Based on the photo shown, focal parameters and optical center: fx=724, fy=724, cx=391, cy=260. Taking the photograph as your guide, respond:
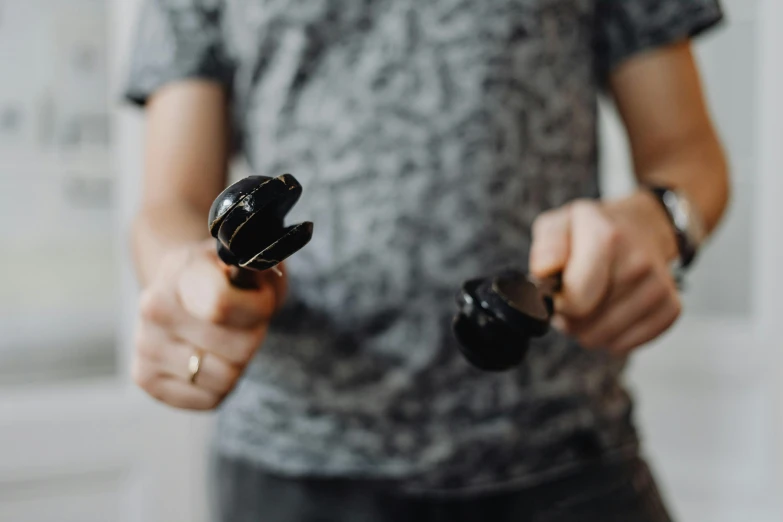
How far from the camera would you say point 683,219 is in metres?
0.45

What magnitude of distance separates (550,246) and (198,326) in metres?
0.18

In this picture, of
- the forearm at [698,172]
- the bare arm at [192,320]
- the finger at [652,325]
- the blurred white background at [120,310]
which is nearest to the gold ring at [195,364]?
the bare arm at [192,320]

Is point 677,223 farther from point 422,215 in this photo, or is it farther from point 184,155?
point 184,155

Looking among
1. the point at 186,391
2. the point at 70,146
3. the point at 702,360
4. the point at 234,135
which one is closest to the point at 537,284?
the point at 186,391

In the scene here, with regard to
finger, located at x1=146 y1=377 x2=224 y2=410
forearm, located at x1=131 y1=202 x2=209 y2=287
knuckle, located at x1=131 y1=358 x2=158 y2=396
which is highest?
forearm, located at x1=131 y1=202 x2=209 y2=287

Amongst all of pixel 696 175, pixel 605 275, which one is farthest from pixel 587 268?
pixel 696 175

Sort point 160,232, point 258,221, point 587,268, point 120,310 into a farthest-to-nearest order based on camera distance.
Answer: point 120,310, point 160,232, point 587,268, point 258,221

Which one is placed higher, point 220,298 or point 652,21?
point 652,21

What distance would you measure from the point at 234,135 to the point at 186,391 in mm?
295

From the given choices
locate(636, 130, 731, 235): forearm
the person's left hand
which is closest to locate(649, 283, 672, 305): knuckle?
the person's left hand

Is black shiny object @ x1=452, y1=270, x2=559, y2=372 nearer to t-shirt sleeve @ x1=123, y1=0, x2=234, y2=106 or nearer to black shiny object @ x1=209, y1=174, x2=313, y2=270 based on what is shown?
black shiny object @ x1=209, y1=174, x2=313, y2=270

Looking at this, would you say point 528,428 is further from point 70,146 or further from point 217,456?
point 70,146

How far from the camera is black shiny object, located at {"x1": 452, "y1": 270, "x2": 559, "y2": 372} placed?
0.30 m

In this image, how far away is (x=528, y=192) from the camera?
0.53m
